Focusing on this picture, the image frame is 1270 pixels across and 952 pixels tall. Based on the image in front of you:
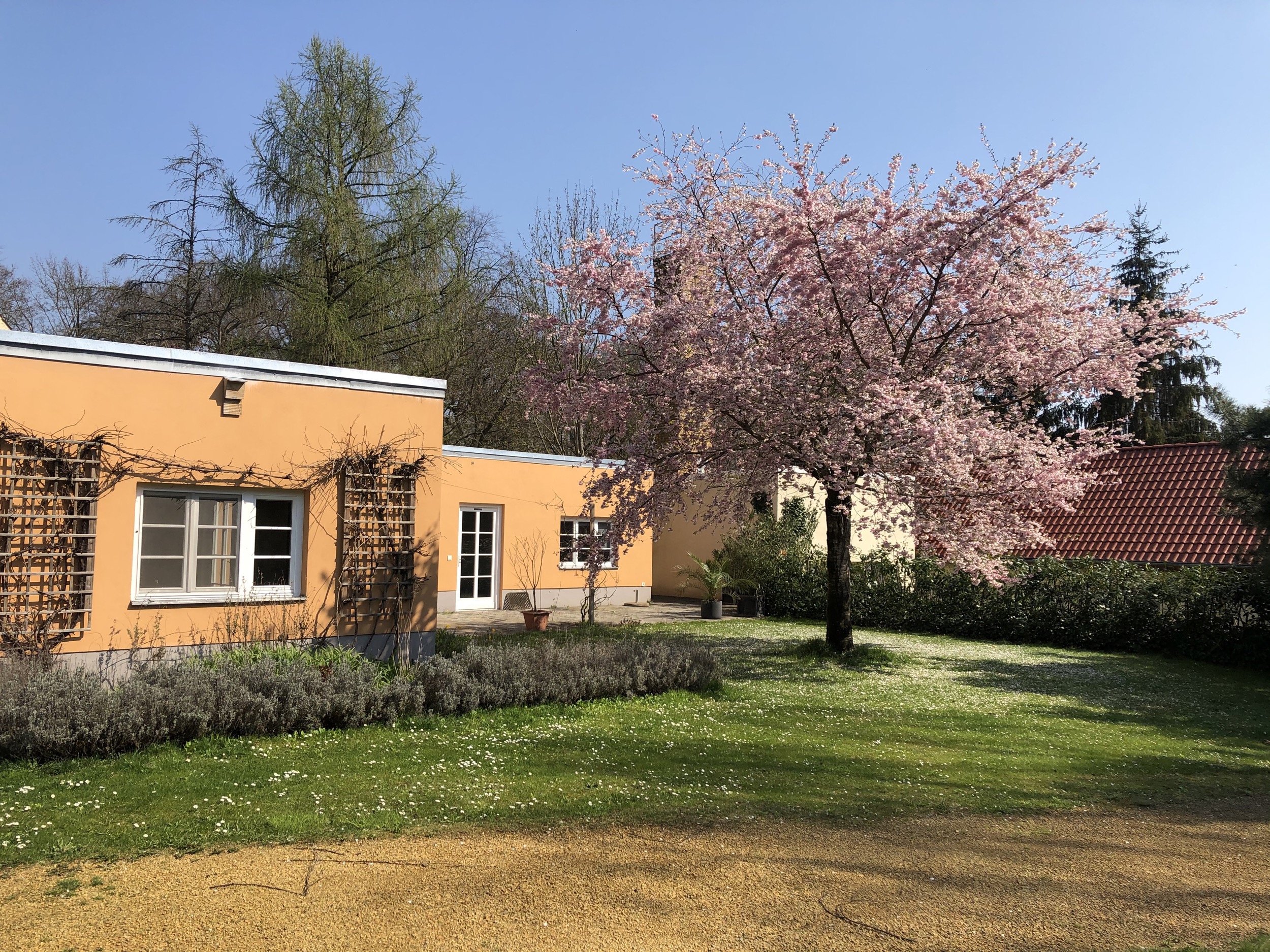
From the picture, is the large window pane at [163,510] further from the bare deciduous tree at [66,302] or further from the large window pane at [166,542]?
the bare deciduous tree at [66,302]

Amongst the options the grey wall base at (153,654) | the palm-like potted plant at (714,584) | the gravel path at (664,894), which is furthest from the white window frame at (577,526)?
the gravel path at (664,894)

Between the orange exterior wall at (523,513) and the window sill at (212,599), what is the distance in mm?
6725

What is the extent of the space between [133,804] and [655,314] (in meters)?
8.53

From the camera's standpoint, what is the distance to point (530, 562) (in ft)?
62.5

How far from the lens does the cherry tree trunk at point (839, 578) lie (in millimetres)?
13094

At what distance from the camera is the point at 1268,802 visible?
6617 mm

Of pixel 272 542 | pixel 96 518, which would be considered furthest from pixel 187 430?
pixel 272 542

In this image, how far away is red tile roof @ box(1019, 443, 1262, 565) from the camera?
18078 mm

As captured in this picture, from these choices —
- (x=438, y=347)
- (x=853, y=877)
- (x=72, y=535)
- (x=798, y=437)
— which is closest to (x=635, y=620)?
(x=798, y=437)

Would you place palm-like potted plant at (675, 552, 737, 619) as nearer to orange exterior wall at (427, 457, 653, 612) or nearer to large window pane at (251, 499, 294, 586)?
orange exterior wall at (427, 457, 653, 612)

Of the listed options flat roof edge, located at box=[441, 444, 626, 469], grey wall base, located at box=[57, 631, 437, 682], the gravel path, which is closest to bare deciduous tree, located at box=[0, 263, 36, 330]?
flat roof edge, located at box=[441, 444, 626, 469]

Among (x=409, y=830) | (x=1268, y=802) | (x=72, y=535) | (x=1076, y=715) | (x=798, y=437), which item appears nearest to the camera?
(x=409, y=830)

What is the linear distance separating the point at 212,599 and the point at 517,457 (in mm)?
9804

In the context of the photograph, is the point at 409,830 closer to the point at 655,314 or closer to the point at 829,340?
the point at 655,314
